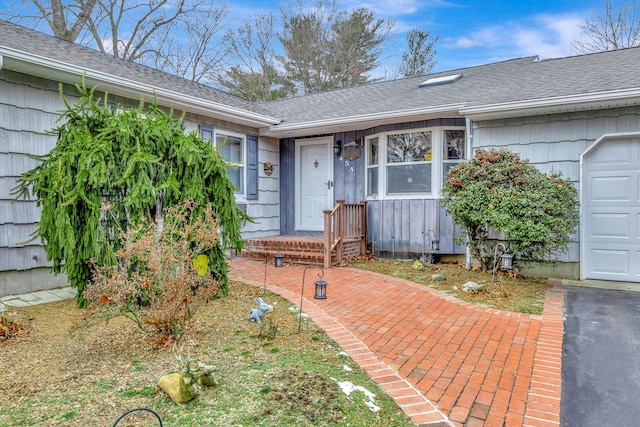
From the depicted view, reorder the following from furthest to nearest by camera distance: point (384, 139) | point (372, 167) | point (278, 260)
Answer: point (372, 167) → point (384, 139) → point (278, 260)

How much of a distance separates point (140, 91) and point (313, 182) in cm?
393

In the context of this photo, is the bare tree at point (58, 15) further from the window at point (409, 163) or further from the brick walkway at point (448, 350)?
the brick walkway at point (448, 350)

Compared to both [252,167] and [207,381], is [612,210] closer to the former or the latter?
[207,381]

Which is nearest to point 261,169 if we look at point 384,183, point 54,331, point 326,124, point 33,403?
point 326,124

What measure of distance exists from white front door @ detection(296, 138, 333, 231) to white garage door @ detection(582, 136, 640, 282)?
456 cm

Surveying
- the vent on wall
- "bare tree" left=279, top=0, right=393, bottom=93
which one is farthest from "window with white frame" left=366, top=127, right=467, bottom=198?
"bare tree" left=279, top=0, right=393, bottom=93

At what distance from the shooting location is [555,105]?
559cm

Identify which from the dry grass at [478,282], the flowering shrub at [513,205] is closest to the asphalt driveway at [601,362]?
the dry grass at [478,282]

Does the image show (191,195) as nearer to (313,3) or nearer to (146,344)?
(146,344)

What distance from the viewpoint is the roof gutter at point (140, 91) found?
4812 millimetres

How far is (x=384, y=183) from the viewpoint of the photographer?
25.6 feet

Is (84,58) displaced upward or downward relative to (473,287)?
upward

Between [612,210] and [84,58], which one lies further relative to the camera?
[84,58]

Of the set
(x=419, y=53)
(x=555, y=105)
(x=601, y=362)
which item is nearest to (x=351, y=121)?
(x=555, y=105)
